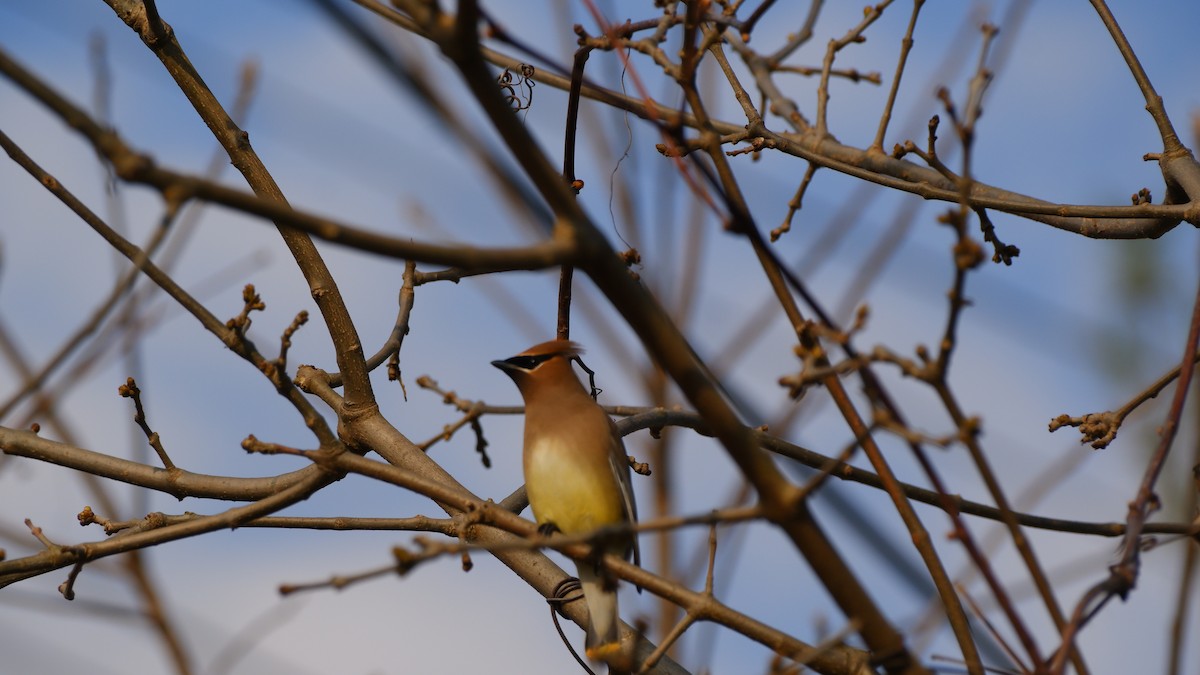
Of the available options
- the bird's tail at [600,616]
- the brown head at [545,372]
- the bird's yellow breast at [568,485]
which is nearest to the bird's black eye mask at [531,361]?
the brown head at [545,372]

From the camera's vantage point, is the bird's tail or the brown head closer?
the bird's tail

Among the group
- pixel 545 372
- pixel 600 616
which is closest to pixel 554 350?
pixel 545 372

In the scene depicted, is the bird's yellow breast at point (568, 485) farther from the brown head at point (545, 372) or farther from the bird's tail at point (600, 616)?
the bird's tail at point (600, 616)

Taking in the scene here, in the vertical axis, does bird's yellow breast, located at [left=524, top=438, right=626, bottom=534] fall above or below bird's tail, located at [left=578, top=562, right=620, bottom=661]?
above

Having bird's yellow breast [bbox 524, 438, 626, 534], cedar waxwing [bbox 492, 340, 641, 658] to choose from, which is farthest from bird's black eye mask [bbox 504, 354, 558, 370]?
bird's yellow breast [bbox 524, 438, 626, 534]

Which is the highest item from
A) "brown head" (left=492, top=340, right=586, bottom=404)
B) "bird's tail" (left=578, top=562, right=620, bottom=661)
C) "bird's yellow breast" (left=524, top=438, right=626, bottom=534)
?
"brown head" (left=492, top=340, right=586, bottom=404)

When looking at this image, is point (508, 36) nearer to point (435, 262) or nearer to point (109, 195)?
point (435, 262)

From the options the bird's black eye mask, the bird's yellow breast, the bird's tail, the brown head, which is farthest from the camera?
the bird's black eye mask

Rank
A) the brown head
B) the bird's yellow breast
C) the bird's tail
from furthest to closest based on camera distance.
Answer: the brown head
the bird's yellow breast
the bird's tail

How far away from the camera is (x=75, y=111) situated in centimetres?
192

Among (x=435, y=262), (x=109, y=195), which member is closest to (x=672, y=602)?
(x=435, y=262)

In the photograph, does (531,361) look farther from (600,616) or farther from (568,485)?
(600,616)

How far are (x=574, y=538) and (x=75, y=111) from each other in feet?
3.40

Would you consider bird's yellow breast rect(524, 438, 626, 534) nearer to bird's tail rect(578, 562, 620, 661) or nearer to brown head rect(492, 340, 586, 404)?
brown head rect(492, 340, 586, 404)
